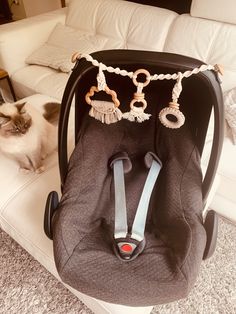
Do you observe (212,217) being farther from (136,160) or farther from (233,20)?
(233,20)

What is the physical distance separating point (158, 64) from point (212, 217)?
0.49m

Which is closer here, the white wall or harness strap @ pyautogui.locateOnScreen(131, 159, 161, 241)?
harness strap @ pyautogui.locateOnScreen(131, 159, 161, 241)

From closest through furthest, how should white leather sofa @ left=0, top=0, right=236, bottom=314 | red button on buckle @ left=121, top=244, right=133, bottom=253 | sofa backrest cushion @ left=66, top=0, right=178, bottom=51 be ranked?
red button on buckle @ left=121, top=244, right=133, bottom=253
white leather sofa @ left=0, top=0, right=236, bottom=314
sofa backrest cushion @ left=66, top=0, right=178, bottom=51

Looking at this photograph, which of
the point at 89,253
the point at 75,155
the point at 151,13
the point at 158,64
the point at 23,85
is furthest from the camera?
the point at 23,85

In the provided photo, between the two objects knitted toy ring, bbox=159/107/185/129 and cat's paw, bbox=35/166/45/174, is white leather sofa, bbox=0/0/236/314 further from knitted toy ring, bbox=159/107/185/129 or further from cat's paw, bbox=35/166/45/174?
knitted toy ring, bbox=159/107/185/129

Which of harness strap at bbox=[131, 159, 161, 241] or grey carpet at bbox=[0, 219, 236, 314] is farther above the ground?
harness strap at bbox=[131, 159, 161, 241]

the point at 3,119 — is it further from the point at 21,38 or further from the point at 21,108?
the point at 21,38

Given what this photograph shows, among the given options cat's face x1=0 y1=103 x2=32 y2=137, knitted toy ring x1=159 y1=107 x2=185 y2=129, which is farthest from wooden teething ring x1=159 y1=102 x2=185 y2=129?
cat's face x1=0 y1=103 x2=32 y2=137

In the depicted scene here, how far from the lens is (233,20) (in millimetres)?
1474

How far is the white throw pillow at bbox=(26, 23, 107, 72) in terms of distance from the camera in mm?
1915

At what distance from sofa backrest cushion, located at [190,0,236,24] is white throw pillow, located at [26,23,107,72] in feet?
2.35

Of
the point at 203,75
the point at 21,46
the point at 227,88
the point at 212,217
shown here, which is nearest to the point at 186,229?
the point at 212,217

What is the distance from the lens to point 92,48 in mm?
1911

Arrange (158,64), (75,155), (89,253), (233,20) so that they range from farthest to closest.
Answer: (233,20) → (75,155) → (89,253) → (158,64)
